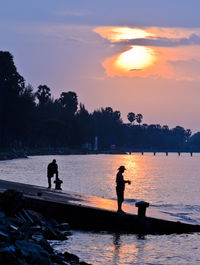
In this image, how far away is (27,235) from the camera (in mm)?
19469

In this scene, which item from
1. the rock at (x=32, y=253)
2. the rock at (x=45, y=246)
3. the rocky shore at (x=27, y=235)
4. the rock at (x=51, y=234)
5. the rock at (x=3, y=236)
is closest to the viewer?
the rocky shore at (x=27, y=235)

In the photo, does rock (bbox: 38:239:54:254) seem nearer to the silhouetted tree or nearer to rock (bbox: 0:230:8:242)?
rock (bbox: 0:230:8:242)

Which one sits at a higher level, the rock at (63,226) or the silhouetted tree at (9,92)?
the silhouetted tree at (9,92)

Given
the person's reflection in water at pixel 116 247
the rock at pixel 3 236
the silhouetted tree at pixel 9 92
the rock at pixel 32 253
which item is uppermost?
the silhouetted tree at pixel 9 92

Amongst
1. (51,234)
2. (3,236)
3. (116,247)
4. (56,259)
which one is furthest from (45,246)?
(116,247)

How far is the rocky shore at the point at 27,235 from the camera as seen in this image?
15703mm

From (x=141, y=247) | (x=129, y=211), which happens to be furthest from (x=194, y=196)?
(x=141, y=247)

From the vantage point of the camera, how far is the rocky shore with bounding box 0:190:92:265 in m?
15.7

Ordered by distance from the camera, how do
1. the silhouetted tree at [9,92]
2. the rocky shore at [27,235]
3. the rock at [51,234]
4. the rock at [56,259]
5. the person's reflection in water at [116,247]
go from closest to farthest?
1. the rocky shore at [27,235]
2. the rock at [56,259]
3. the person's reflection in water at [116,247]
4. the rock at [51,234]
5. the silhouetted tree at [9,92]

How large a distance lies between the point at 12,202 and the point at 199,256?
7.51 m

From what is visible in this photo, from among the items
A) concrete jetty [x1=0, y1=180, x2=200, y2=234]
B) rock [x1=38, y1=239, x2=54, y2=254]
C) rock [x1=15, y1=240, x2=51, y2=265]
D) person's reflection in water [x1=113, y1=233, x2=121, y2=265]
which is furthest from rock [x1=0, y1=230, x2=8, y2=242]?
concrete jetty [x1=0, y1=180, x2=200, y2=234]

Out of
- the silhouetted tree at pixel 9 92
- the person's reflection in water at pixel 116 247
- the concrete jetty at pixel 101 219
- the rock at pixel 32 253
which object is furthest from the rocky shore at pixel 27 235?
the silhouetted tree at pixel 9 92

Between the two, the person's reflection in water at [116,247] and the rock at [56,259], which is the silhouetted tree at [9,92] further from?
the rock at [56,259]

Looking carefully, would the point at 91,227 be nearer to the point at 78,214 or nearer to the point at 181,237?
the point at 78,214
